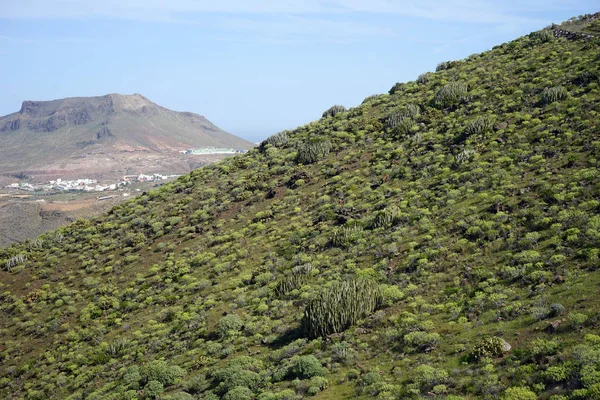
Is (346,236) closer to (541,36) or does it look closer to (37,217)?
(541,36)

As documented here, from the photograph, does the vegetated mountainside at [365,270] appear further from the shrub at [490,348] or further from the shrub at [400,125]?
the shrub at [400,125]

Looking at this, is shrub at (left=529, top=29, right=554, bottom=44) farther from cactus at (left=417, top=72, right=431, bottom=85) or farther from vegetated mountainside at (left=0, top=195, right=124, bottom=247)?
vegetated mountainside at (left=0, top=195, right=124, bottom=247)

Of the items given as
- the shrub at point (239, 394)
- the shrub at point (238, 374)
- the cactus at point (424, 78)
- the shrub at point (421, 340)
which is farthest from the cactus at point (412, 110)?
the shrub at point (239, 394)

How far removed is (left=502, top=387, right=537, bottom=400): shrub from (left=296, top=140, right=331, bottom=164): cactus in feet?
104

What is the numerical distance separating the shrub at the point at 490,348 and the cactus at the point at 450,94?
1207 inches

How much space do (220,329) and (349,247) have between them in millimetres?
8702

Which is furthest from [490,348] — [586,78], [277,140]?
[277,140]

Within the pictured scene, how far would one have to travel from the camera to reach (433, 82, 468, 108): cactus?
43.3m

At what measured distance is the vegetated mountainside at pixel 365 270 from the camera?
17219mm

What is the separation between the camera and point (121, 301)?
3173 cm

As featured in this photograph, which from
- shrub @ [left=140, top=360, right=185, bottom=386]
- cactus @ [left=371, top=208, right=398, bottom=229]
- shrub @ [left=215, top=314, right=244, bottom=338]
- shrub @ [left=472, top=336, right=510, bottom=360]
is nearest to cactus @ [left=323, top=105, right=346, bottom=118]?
cactus @ [left=371, top=208, right=398, bottom=229]

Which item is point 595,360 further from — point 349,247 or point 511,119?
point 511,119

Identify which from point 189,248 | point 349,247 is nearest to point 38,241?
point 189,248

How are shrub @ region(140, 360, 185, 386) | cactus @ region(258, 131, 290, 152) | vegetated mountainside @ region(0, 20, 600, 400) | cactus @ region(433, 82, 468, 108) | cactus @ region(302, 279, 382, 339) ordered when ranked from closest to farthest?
vegetated mountainside @ region(0, 20, 600, 400), cactus @ region(302, 279, 382, 339), shrub @ region(140, 360, 185, 386), cactus @ region(433, 82, 468, 108), cactus @ region(258, 131, 290, 152)
